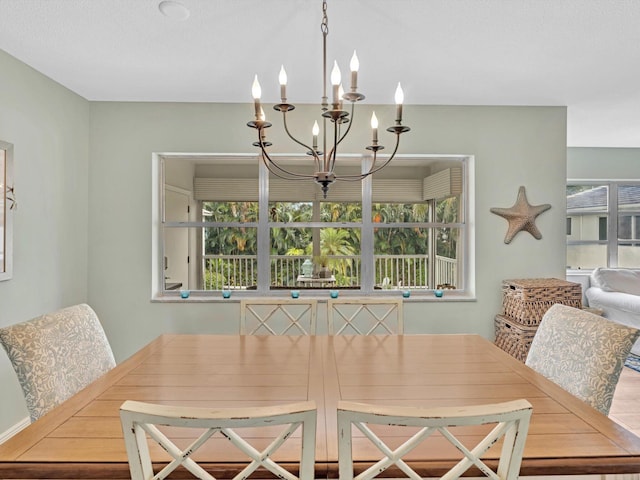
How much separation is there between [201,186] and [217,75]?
1.15 metres

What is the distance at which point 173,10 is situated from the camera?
7.09 ft

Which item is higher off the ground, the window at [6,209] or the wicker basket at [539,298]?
the window at [6,209]

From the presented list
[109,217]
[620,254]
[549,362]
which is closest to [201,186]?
[109,217]

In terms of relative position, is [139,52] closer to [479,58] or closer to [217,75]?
[217,75]

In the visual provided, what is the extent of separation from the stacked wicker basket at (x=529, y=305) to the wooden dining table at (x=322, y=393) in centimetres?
111

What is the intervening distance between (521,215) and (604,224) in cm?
A: 305

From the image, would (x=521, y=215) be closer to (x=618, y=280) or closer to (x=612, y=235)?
(x=618, y=280)

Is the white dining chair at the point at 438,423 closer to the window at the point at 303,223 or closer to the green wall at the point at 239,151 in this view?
the green wall at the point at 239,151

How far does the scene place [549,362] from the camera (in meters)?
1.91

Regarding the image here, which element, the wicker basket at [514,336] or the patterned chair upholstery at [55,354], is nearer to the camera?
the patterned chair upholstery at [55,354]

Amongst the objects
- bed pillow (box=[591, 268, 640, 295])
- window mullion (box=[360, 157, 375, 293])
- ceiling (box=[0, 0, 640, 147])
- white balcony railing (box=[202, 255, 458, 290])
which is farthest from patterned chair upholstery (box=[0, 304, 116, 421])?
bed pillow (box=[591, 268, 640, 295])

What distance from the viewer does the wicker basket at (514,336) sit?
3248 mm

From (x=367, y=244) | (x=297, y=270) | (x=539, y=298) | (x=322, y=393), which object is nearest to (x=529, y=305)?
(x=539, y=298)

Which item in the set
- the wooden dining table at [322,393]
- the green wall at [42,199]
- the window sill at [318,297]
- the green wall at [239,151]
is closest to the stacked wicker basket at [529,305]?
the green wall at [239,151]
